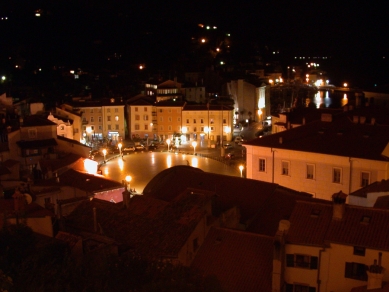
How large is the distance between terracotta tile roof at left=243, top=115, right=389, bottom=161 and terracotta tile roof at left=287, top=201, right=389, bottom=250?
8785 mm

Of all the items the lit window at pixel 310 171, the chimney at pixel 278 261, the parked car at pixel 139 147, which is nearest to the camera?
the chimney at pixel 278 261

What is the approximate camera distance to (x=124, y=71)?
7619cm

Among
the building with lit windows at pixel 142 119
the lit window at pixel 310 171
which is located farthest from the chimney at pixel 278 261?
the building with lit windows at pixel 142 119

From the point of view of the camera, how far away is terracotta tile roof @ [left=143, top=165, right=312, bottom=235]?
1677 centimetres

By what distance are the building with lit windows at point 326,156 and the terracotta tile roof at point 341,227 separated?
872 centimetres

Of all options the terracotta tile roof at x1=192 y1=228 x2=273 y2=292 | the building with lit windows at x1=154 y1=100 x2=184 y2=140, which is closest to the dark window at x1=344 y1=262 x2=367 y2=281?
the terracotta tile roof at x1=192 y1=228 x2=273 y2=292

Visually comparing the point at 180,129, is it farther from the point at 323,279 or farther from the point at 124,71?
the point at 323,279

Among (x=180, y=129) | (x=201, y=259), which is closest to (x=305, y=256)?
(x=201, y=259)

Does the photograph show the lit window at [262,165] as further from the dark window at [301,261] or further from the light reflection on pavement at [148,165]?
the dark window at [301,261]

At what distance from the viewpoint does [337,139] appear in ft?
73.2

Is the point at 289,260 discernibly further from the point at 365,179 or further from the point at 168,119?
the point at 168,119

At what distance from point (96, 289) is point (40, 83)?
64703mm

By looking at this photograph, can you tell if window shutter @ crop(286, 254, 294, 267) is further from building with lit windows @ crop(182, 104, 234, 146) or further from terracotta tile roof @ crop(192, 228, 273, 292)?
building with lit windows @ crop(182, 104, 234, 146)

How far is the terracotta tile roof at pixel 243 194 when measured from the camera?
1677 centimetres
